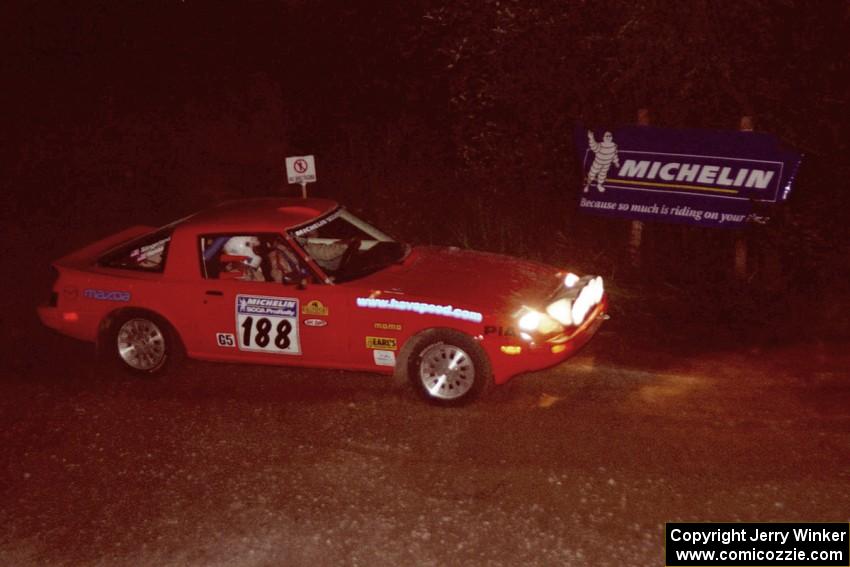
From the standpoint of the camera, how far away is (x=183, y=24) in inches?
786

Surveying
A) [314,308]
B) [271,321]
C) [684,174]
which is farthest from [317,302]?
[684,174]

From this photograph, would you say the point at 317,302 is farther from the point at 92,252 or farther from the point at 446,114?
the point at 446,114

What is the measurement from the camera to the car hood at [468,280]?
699 cm

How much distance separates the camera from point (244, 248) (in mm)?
7691

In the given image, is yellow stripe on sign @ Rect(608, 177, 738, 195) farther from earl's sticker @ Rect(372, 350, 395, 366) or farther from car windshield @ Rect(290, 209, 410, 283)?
earl's sticker @ Rect(372, 350, 395, 366)

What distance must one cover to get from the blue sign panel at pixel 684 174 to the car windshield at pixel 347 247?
3.17m

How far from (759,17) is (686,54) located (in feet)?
2.69

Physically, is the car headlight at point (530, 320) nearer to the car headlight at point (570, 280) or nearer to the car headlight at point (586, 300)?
the car headlight at point (586, 300)

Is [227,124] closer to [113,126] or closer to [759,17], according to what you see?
[113,126]

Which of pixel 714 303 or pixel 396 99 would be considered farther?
pixel 396 99

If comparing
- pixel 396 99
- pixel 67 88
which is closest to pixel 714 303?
pixel 396 99

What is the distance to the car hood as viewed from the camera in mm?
6992

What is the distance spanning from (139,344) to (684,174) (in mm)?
5817

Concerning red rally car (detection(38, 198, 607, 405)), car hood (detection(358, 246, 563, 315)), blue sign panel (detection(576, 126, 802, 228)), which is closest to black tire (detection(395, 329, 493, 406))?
red rally car (detection(38, 198, 607, 405))
